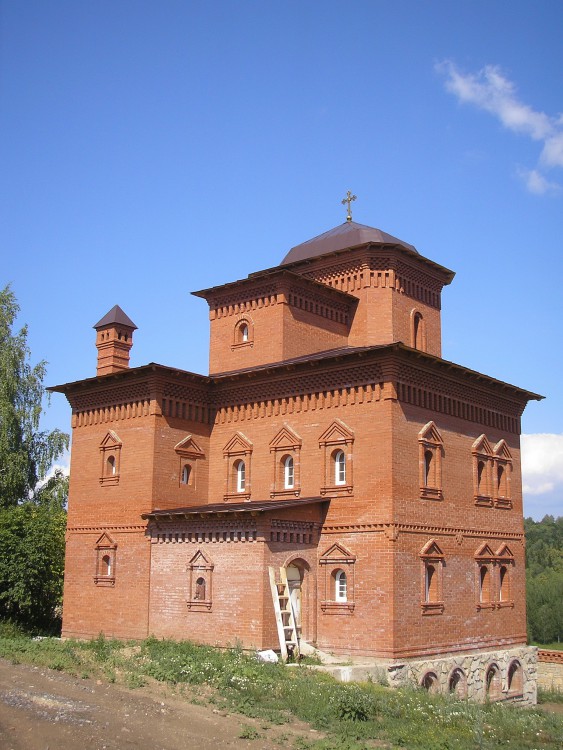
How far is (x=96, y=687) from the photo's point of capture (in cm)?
1636

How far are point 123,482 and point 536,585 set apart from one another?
4952 centimetres

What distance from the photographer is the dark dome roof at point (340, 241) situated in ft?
87.2

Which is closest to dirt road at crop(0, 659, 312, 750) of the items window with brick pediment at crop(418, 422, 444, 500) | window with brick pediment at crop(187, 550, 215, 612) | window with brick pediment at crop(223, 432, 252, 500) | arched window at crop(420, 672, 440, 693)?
window with brick pediment at crop(187, 550, 215, 612)

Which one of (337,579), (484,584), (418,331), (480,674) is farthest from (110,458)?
(480,674)

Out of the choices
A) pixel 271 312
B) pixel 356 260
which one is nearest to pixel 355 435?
pixel 271 312

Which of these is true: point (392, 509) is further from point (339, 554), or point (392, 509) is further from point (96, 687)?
point (96, 687)

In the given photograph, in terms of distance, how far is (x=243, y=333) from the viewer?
83.6 ft

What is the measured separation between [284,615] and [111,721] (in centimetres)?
663

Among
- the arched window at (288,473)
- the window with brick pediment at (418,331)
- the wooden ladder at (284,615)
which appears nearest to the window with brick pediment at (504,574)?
the arched window at (288,473)

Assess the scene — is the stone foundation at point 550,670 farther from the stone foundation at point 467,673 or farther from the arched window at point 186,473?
the arched window at point 186,473

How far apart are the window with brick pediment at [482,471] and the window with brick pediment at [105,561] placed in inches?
379

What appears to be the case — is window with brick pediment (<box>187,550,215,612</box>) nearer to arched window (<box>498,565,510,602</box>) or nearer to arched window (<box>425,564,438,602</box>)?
arched window (<box>425,564,438,602</box>)

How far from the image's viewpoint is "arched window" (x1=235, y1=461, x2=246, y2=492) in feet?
77.0

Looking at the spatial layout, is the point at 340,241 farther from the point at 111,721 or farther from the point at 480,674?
the point at 111,721
